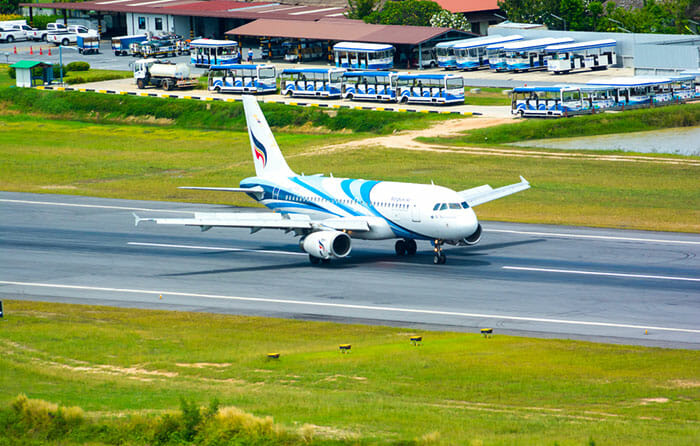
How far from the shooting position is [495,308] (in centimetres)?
4544

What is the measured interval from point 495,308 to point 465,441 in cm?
2106

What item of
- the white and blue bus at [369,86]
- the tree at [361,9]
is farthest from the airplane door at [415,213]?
the tree at [361,9]

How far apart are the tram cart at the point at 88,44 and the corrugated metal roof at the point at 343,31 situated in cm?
2921

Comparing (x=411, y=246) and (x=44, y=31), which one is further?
(x=44, y=31)

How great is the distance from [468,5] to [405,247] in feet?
399

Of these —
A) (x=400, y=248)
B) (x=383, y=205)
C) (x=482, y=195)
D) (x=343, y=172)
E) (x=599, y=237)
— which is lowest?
(x=599, y=237)

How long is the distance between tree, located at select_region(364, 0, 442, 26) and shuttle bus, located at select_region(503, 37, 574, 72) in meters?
20.9

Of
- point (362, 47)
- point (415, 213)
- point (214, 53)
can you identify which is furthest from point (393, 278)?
point (214, 53)

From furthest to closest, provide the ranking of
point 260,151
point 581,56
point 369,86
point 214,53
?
1. point 214,53
2. point 581,56
3. point 369,86
4. point 260,151

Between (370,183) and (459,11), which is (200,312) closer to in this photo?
(370,183)

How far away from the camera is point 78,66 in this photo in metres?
152

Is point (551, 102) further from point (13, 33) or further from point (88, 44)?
point (13, 33)

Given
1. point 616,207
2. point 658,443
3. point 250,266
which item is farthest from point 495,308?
point 616,207

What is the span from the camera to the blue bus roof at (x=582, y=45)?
5482 inches
